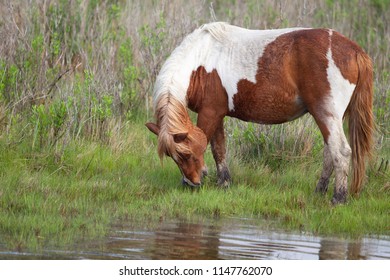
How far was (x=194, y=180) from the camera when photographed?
709 cm

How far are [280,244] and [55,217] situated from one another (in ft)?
5.70

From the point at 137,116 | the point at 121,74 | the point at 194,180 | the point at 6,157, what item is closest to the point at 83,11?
the point at 121,74

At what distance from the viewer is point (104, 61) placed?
32.3 ft

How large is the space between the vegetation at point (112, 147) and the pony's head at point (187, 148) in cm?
17

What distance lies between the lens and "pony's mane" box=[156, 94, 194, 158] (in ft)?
22.5

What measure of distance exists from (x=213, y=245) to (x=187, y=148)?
4.94 ft

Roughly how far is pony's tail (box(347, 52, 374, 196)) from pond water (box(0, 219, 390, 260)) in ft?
3.72

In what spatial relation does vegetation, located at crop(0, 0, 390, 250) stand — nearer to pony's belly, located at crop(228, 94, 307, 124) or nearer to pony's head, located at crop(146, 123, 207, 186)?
pony's head, located at crop(146, 123, 207, 186)

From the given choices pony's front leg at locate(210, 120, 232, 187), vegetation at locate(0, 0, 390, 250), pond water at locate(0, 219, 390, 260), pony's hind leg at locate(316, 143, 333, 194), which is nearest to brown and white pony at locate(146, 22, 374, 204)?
pony's hind leg at locate(316, 143, 333, 194)

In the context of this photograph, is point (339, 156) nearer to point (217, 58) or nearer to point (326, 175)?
point (326, 175)

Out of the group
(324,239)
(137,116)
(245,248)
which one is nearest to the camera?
(245,248)

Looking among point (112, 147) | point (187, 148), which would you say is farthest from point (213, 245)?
point (112, 147)

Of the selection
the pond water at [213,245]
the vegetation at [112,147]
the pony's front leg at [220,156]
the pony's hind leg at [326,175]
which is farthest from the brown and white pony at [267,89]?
the pond water at [213,245]
